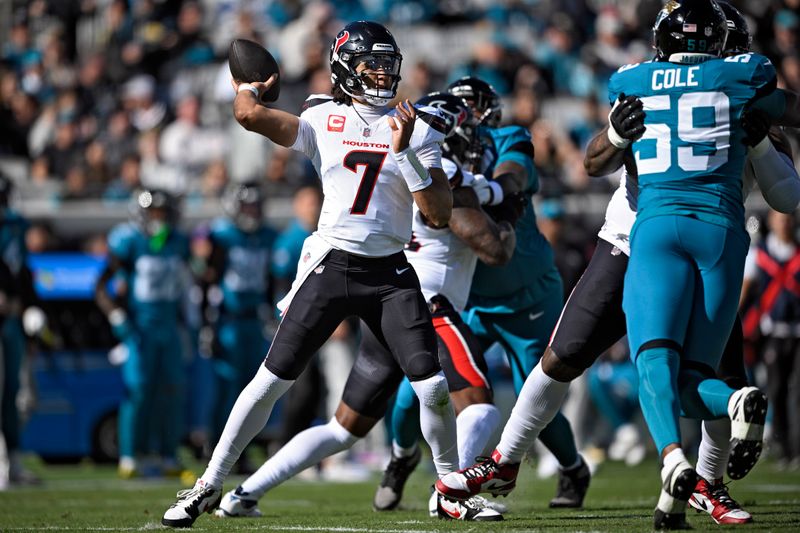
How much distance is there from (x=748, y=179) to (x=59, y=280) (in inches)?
331

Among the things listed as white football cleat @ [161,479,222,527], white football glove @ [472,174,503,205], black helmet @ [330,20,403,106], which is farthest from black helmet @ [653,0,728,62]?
white football cleat @ [161,479,222,527]

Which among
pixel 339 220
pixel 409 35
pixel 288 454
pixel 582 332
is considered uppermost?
pixel 409 35

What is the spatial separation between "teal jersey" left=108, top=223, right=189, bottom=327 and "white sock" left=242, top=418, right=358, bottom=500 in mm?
4578

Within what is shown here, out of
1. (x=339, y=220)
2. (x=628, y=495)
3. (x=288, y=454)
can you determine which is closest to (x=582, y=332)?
(x=339, y=220)

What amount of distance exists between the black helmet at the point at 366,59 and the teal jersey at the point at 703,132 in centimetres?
115

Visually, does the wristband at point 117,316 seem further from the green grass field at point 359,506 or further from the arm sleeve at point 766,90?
the arm sleeve at point 766,90

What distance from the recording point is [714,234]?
5.36m

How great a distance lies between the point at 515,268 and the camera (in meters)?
7.16

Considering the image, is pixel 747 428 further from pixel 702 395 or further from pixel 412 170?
pixel 412 170

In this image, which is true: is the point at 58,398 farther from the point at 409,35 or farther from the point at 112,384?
the point at 409,35

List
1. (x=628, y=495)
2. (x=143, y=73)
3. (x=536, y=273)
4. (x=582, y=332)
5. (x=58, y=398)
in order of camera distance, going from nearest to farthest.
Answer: (x=582, y=332)
(x=536, y=273)
(x=628, y=495)
(x=58, y=398)
(x=143, y=73)

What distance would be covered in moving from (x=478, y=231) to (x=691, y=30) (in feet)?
5.05

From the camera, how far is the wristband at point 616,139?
5586 mm

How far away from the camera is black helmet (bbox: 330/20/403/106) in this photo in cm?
594
